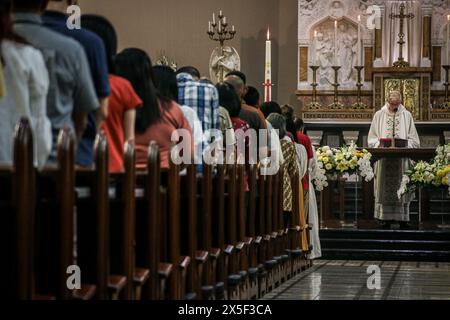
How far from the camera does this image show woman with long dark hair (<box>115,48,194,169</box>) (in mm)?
5605

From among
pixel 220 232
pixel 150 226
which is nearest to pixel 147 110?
pixel 150 226

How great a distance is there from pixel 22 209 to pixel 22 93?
0.67 meters

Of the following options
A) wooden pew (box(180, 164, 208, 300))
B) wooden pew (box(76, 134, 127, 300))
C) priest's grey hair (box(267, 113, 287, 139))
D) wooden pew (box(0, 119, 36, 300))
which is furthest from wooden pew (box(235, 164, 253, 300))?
wooden pew (box(0, 119, 36, 300))

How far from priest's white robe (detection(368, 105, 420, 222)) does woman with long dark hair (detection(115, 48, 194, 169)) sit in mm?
7590

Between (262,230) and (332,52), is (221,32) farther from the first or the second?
(262,230)

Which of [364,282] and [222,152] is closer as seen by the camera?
[222,152]

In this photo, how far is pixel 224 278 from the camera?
686 cm

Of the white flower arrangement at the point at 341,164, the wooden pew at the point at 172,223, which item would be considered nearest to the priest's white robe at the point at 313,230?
the white flower arrangement at the point at 341,164

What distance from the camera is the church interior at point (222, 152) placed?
4047 mm

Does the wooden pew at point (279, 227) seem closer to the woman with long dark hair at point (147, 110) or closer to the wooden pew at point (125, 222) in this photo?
the woman with long dark hair at point (147, 110)

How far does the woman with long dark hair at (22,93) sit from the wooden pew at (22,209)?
1.46 feet

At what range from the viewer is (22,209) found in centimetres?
347

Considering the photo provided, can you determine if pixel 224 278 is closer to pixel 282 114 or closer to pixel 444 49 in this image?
pixel 282 114

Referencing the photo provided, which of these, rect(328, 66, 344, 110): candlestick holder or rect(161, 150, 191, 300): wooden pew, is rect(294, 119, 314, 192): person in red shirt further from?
rect(161, 150, 191, 300): wooden pew
